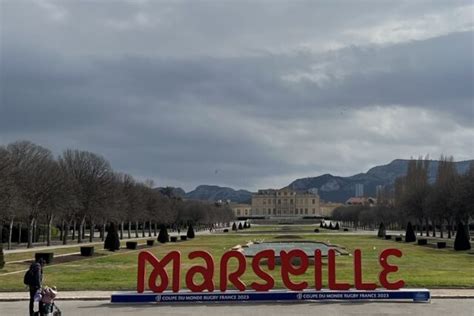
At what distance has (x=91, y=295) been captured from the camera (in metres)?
20.8

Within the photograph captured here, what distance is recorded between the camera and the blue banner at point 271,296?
19297mm

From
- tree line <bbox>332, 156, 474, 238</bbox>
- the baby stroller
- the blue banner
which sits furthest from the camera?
tree line <bbox>332, 156, 474, 238</bbox>

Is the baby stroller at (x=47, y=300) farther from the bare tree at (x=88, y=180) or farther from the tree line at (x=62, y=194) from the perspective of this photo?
the bare tree at (x=88, y=180)

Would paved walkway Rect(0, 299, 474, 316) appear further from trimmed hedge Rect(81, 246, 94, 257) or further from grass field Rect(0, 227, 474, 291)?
trimmed hedge Rect(81, 246, 94, 257)

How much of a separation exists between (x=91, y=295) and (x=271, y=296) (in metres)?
5.80

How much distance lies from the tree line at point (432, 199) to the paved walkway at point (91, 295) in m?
32.0

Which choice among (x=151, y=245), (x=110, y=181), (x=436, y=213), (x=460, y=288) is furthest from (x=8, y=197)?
(x=436, y=213)

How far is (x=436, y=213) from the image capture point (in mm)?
73000

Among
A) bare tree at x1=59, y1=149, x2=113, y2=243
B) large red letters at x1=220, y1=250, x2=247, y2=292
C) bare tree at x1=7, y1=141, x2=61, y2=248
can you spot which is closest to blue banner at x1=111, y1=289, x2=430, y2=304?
large red letters at x1=220, y1=250, x2=247, y2=292

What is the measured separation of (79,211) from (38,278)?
170 ft

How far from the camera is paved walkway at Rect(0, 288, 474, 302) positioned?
66.6ft

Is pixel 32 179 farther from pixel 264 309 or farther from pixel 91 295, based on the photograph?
pixel 264 309

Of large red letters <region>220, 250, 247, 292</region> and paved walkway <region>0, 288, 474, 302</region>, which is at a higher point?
large red letters <region>220, 250, 247, 292</region>

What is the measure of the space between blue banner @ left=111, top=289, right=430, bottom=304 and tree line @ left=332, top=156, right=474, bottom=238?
34990 mm
